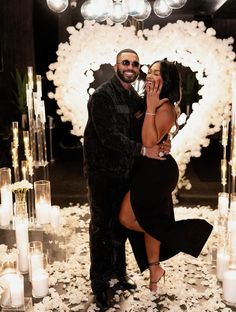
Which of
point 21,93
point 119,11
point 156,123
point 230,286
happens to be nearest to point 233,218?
point 230,286

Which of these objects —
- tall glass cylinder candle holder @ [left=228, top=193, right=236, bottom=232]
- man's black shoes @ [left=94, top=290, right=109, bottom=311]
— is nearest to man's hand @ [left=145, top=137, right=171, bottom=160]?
tall glass cylinder candle holder @ [left=228, top=193, right=236, bottom=232]

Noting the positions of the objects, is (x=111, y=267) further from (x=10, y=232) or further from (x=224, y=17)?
(x=224, y=17)

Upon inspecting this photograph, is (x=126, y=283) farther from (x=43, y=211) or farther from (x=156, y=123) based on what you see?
(x=43, y=211)

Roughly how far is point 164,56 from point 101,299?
206cm

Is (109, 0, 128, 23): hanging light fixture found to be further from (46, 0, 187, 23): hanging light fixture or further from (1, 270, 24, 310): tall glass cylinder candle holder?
(1, 270, 24, 310): tall glass cylinder candle holder

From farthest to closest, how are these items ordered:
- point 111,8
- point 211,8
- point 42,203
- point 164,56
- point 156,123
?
point 211,8, point 164,56, point 42,203, point 111,8, point 156,123

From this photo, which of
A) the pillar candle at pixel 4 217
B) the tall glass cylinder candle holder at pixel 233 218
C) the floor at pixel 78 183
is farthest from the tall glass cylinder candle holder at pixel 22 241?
the tall glass cylinder candle holder at pixel 233 218

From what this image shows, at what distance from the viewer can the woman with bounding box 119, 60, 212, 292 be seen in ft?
8.00

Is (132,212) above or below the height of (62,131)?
below

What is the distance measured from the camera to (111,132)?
236 centimetres

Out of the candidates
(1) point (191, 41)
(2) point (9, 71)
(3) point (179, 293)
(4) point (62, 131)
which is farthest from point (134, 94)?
(4) point (62, 131)

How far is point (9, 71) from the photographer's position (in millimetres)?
6895

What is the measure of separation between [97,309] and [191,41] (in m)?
2.23

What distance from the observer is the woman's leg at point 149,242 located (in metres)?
2.54
